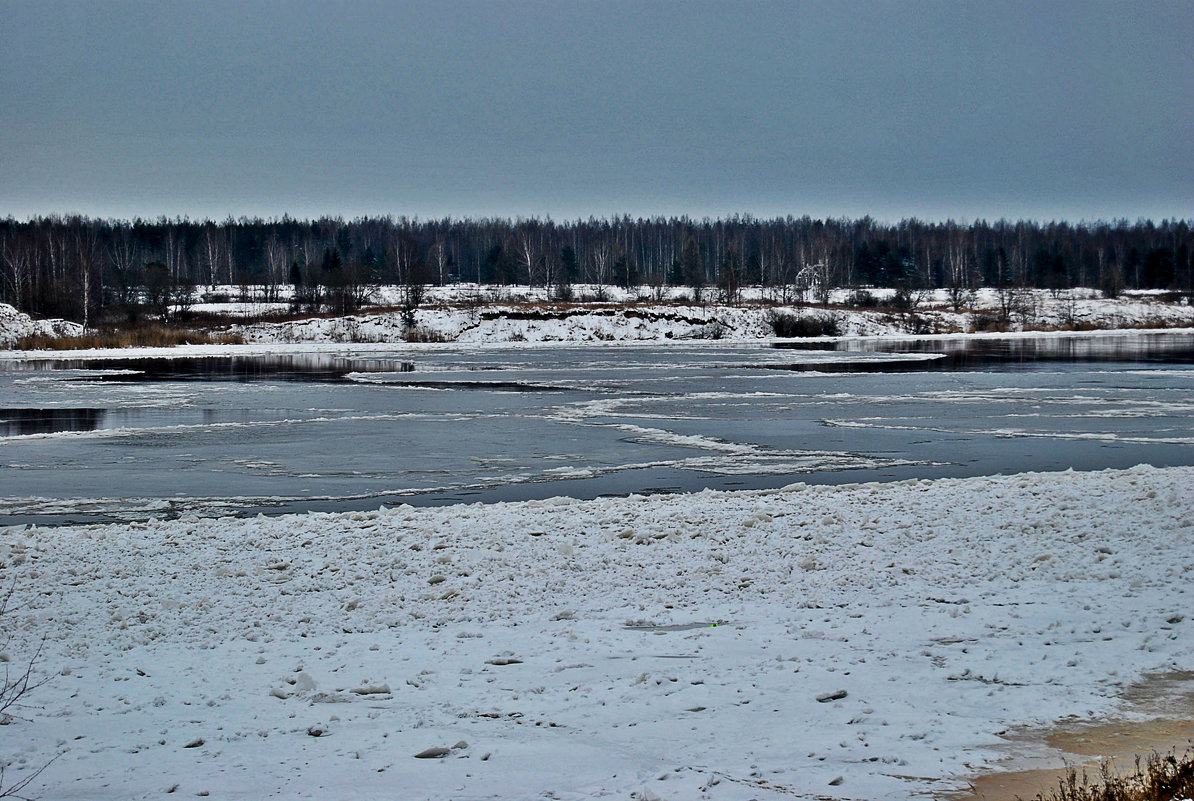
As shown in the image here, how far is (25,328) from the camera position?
5669cm

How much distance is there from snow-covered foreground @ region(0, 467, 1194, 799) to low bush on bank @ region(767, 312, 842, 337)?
62.1 m

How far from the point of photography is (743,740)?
18.4ft

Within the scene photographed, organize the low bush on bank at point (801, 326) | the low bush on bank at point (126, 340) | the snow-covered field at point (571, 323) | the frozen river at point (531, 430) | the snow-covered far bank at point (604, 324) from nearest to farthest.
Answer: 1. the frozen river at point (531, 430)
2. the low bush on bank at point (126, 340)
3. the snow-covered field at point (571, 323)
4. the snow-covered far bank at point (604, 324)
5. the low bush on bank at point (801, 326)

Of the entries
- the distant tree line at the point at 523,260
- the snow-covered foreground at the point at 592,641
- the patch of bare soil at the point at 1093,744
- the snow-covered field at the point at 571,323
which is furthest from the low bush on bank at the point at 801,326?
the patch of bare soil at the point at 1093,744

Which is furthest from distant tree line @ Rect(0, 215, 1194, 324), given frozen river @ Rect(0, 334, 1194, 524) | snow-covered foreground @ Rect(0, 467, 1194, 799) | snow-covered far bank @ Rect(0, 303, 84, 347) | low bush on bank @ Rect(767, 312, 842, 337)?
snow-covered foreground @ Rect(0, 467, 1194, 799)

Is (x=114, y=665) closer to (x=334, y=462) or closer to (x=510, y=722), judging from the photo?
(x=510, y=722)

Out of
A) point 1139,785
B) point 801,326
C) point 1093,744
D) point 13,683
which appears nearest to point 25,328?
point 801,326

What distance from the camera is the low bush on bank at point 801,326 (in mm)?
73000

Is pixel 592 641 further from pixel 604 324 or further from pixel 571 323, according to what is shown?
pixel 604 324

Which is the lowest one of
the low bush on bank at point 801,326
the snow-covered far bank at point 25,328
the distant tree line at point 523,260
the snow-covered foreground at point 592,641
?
the snow-covered foreground at point 592,641

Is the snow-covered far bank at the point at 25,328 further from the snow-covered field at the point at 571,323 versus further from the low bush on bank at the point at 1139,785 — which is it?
the low bush on bank at the point at 1139,785

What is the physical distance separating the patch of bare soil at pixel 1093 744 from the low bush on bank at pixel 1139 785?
0.51 feet

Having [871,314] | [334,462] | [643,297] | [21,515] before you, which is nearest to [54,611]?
[21,515]

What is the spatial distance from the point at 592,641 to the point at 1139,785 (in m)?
3.63
